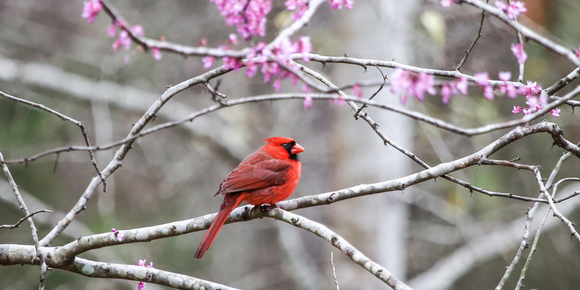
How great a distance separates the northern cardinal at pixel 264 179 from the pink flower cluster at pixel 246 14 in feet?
4.61

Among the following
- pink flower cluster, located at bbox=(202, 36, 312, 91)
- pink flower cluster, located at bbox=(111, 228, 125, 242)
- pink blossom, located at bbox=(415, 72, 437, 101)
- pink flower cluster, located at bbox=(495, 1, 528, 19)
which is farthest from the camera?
pink flower cluster, located at bbox=(111, 228, 125, 242)

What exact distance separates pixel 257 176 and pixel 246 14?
1.93 metres

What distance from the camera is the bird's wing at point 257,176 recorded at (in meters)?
3.91

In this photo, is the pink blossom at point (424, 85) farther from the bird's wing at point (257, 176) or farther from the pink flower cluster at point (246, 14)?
the bird's wing at point (257, 176)

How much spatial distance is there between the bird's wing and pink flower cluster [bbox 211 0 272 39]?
1.77 m

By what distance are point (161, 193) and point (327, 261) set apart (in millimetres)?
2897

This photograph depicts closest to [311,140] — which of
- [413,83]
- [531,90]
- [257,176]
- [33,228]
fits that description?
[257,176]

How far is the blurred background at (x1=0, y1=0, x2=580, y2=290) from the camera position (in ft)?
22.8

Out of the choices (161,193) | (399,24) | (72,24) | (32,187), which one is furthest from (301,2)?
(72,24)

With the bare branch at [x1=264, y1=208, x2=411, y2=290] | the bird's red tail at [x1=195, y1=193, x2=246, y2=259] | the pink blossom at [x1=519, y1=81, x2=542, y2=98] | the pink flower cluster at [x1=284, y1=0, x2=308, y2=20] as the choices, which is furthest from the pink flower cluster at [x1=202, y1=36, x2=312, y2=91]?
the bird's red tail at [x1=195, y1=193, x2=246, y2=259]

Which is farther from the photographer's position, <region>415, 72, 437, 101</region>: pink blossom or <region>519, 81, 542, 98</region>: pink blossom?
<region>519, 81, 542, 98</region>: pink blossom

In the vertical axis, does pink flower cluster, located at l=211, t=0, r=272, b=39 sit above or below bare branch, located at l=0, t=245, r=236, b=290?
above

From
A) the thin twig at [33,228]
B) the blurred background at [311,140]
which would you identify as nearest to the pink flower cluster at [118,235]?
the thin twig at [33,228]

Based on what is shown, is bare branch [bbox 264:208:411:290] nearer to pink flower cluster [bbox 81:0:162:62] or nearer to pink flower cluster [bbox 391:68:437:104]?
pink flower cluster [bbox 391:68:437:104]
